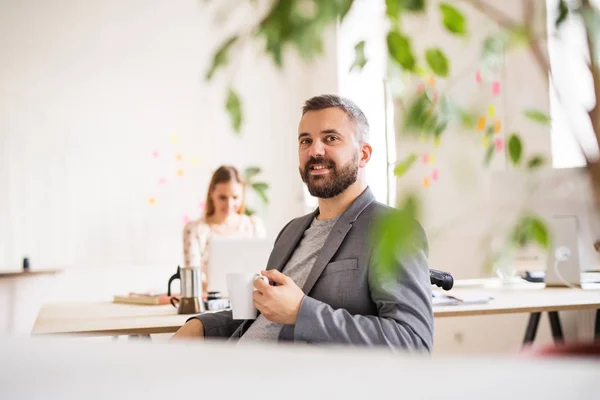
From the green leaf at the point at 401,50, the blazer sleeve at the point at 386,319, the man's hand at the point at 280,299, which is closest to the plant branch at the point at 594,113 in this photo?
the green leaf at the point at 401,50

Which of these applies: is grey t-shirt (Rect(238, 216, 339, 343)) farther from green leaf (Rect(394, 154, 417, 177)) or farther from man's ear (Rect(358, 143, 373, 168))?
green leaf (Rect(394, 154, 417, 177))

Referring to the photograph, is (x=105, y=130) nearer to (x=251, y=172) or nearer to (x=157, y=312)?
(x=251, y=172)

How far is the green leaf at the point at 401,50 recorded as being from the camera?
438mm

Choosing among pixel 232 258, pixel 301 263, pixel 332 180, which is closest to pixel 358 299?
pixel 301 263

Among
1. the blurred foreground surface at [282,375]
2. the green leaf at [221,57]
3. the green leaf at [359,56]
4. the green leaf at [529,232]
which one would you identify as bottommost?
the blurred foreground surface at [282,375]

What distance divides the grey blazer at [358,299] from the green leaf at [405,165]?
125cm

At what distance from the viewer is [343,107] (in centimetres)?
232

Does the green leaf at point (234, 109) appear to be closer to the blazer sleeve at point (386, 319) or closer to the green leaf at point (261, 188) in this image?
the blazer sleeve at point (386, 319)

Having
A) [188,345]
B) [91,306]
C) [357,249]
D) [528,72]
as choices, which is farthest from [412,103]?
[528,72]

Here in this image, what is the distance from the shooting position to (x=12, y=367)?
1.11 feet

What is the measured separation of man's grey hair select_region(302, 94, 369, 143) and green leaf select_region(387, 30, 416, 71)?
1880 millimetres

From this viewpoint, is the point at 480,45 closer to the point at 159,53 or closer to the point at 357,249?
the point at 357,249

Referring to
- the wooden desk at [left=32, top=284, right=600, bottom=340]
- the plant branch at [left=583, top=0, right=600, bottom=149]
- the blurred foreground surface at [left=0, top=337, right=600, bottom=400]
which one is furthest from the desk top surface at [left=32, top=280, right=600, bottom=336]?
the blurred foreground surface at [left=0, top=337, right=600, bottom=400]

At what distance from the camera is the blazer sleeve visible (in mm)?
1805
